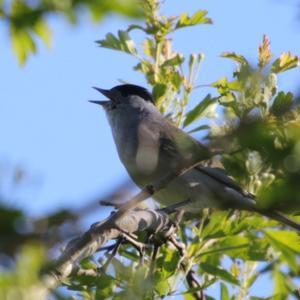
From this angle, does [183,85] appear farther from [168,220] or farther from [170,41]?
[168,220]

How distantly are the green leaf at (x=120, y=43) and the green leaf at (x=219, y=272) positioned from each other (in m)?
1.56

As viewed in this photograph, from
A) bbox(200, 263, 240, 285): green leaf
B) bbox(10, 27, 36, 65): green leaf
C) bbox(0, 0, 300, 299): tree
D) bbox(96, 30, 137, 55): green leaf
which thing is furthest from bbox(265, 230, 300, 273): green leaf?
bbox(96, 30, 137, 55): green leaf

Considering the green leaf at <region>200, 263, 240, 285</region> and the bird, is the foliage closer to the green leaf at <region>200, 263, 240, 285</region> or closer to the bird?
the green leaf at <region>200, 263, 240, 285</region>

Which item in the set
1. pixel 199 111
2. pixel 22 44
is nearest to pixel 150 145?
pixel 199 111

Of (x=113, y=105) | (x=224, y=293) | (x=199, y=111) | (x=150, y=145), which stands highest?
(x=199, y=111)

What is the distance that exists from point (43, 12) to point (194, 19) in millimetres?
3009

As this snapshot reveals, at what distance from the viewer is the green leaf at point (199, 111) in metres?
4.29

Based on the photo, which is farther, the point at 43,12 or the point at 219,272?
the point at 219,272

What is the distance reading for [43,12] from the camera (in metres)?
1.34

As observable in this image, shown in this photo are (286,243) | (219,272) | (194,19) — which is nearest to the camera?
(286,243)

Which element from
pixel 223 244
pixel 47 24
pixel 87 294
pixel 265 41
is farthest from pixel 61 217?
pixel 223 244

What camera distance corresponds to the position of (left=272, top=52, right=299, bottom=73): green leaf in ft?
12.0

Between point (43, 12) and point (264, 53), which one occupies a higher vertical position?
point (43, 12)

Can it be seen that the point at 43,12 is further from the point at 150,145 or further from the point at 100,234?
the point at 150,145
